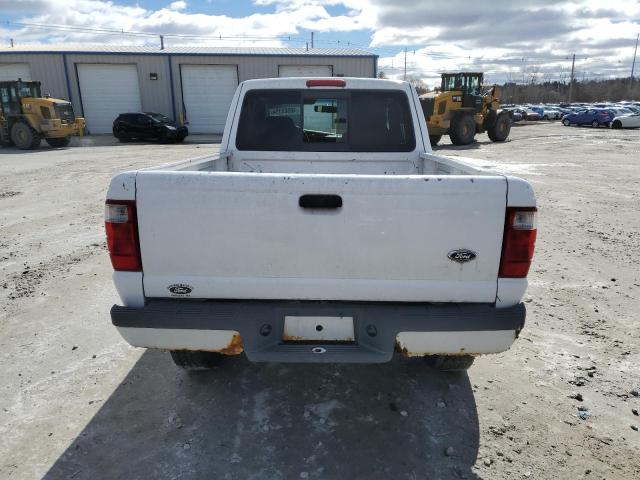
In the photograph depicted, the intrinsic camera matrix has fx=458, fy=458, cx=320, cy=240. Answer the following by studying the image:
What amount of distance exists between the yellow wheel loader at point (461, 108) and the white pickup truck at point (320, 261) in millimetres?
19172

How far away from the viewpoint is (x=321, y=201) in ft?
7.91

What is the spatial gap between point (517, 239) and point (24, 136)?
2379 cm

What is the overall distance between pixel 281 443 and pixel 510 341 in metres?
1.48

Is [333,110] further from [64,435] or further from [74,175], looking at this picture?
[74,175]

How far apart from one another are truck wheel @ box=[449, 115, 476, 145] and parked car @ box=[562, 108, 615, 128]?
20.2 metres

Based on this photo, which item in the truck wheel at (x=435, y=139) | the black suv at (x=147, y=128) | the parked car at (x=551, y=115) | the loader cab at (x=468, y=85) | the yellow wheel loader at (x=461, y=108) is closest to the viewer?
the yellow wheel loader at (x=461, y=108)

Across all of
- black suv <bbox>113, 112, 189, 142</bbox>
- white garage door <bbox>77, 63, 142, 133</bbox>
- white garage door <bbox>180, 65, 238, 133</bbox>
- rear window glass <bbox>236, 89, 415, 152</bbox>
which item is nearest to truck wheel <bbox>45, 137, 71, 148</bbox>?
black suv <bbox>113, 112, 189, 142</bbox>

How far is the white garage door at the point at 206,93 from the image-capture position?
31469 millimetres

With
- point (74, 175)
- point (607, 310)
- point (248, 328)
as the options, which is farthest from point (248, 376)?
point (74, 175)

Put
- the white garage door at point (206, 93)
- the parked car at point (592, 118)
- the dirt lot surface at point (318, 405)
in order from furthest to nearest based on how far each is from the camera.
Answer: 1. the parked car at point (592, 118)
2. the white garage door at point (206, 93)
3. the dirt lot surface at point (318, 405)

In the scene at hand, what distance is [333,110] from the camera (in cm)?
420

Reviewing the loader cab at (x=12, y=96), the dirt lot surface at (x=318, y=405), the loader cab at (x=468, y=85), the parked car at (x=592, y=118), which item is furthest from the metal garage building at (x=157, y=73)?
the dirt lot surface at (x=318, y=405)

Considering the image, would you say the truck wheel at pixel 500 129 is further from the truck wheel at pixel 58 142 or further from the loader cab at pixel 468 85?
the truck wheel at pixel 58 142

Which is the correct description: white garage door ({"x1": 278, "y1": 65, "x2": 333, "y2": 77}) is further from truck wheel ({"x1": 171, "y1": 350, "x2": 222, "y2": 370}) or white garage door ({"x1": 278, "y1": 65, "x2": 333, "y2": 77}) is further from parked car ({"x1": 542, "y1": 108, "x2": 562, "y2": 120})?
truck wheel ({"x1": 171, "y1": 350, "x2": 222, "y2": 370})
